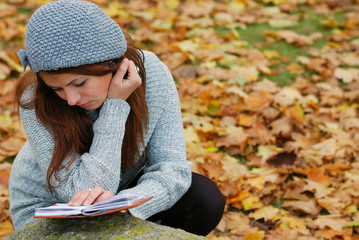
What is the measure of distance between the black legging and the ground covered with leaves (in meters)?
0.34

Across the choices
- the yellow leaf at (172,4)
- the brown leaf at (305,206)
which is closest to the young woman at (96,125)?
the brown leaf at (305,206)

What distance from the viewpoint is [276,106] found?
3.64 m

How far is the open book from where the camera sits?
1419 mm

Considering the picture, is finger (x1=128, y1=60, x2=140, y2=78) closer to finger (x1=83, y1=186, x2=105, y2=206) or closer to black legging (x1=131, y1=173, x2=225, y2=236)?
finger (x1=83, y1=186, x2=105, y2=206)

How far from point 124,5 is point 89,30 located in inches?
147

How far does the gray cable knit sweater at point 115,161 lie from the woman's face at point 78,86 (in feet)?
0.27

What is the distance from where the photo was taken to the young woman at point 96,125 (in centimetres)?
162

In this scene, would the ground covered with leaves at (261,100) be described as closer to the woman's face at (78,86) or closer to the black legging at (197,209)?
the black legging at (197,209)

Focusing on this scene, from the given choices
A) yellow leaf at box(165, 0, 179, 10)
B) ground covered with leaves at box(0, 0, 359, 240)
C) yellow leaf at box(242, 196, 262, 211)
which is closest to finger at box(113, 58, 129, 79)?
ground covered with leaves at box(0, 0, 359, 240)

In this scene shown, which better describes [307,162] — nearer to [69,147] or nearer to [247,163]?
[247,163]

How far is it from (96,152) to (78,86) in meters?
0.30

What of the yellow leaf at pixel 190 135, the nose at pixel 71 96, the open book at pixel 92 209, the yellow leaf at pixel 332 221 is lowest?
the yellow leaf at pixel 190 135

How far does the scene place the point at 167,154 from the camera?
2.05 meters

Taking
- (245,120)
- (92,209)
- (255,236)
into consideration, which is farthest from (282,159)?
(92,209)
